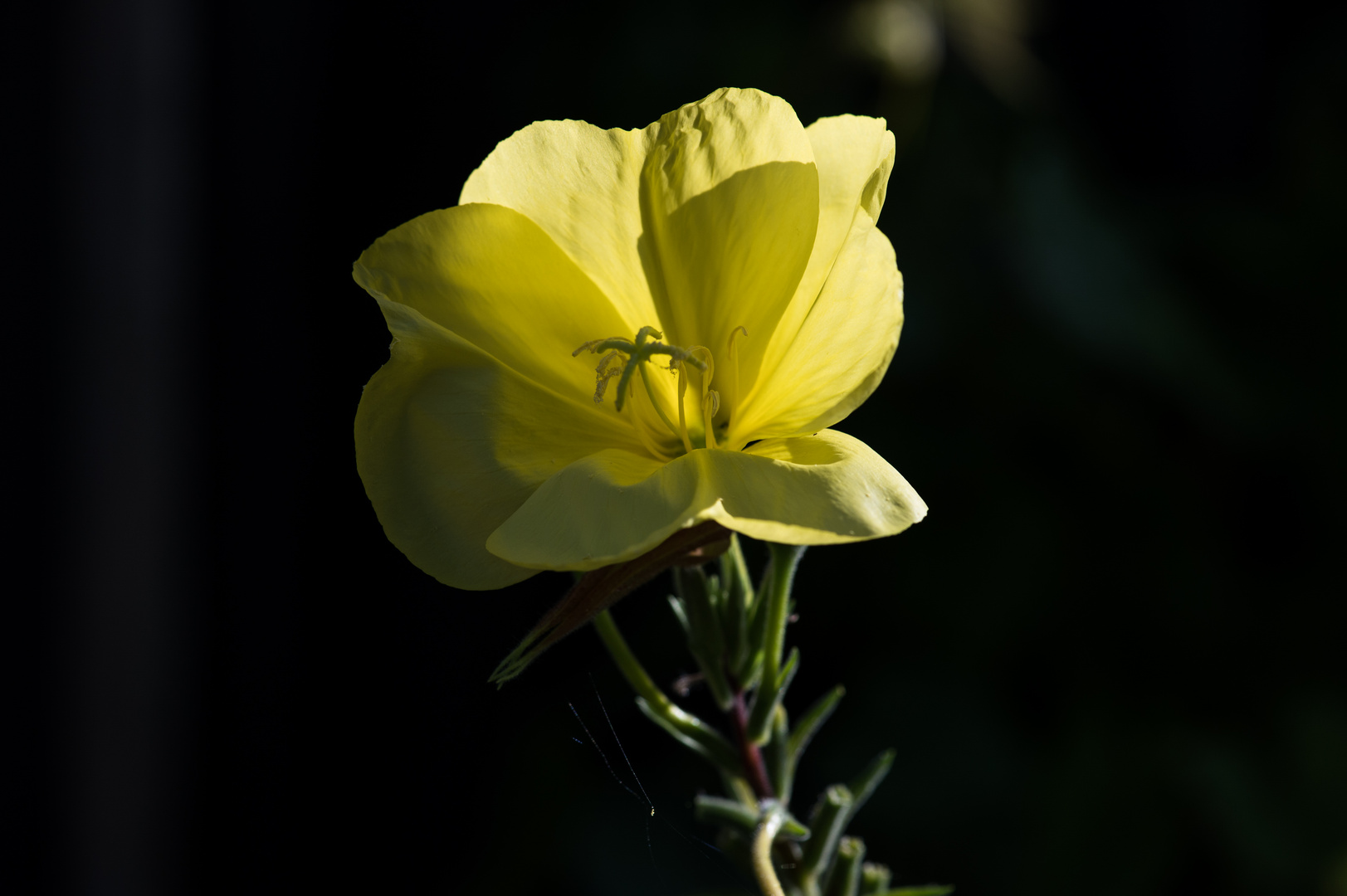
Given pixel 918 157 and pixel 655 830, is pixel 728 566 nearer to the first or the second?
pixel 655 830

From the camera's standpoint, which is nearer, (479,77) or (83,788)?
(83,788)

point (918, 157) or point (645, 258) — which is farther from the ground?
point (918, 157)

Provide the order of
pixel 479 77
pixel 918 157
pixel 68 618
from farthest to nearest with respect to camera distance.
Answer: pixel 479 77 → pixel 918 157 → pixel 68 618

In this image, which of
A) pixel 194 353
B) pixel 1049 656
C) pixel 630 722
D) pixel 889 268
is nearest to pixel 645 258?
pixel 889 268

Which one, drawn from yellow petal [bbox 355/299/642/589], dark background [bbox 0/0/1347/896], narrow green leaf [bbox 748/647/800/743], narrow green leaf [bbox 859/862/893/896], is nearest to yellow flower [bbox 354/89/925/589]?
yellow petal [bbox 355/299/642/589]

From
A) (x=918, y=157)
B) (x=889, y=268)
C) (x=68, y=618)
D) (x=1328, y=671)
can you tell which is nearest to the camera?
(x=889, y=268)

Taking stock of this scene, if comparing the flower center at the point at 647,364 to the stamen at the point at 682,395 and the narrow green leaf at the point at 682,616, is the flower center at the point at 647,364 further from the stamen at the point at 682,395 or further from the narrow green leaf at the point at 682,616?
the narrow green leaf at the point at 682,616

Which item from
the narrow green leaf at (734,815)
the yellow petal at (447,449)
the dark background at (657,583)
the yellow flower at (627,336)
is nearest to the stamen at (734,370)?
the yellow flower at (627,336)
